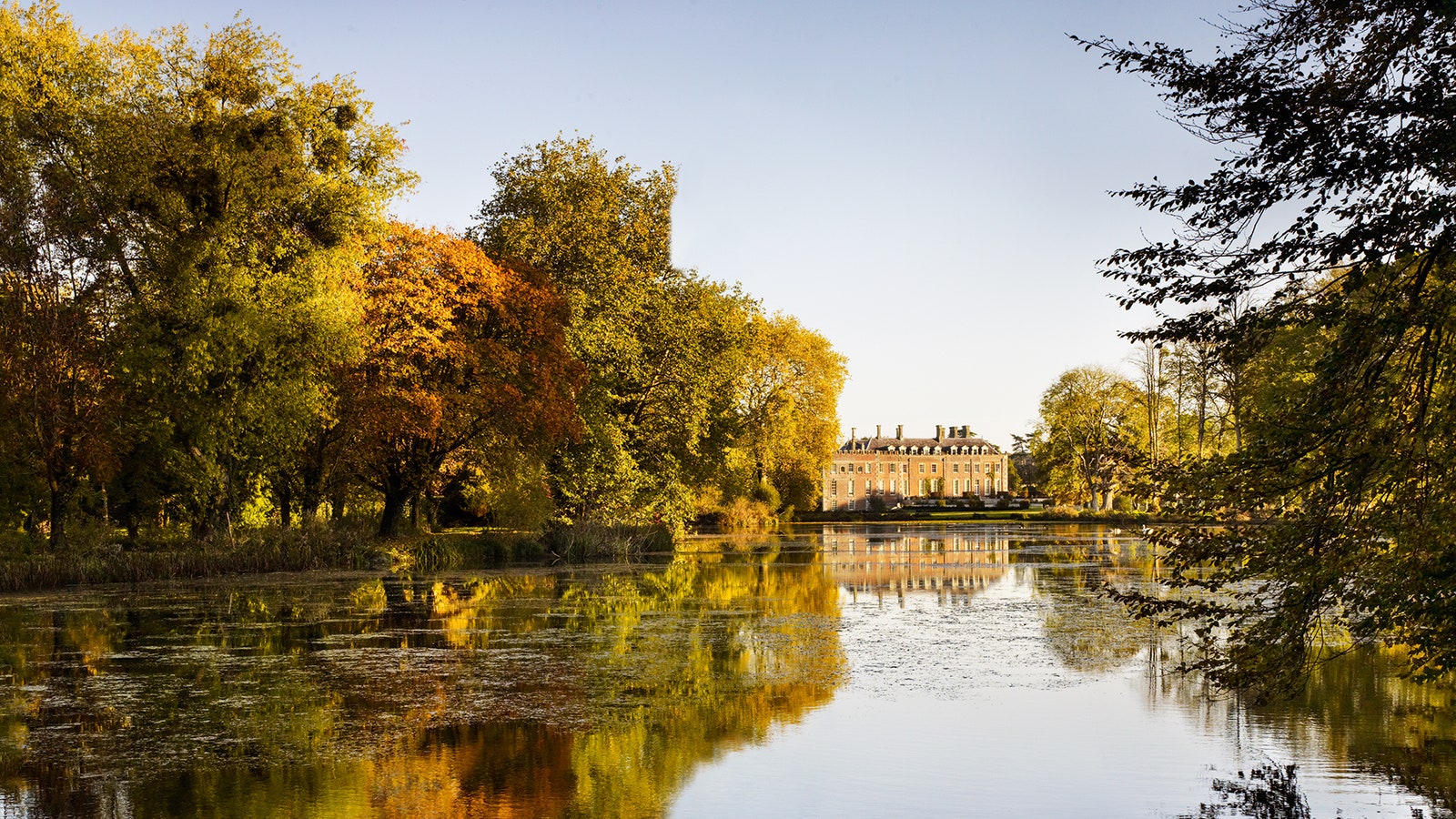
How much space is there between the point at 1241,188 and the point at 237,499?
27.7 meters

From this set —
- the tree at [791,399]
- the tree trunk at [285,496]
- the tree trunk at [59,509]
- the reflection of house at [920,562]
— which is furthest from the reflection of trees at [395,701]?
the tree at [791,399]

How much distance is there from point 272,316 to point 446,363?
6061 mm

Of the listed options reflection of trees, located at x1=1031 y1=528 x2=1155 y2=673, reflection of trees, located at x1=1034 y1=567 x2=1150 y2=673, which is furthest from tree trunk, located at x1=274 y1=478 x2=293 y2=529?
reflection of trees, located at x1=1034 y1=567 x2=1150 y2=673

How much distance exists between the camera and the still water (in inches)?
317

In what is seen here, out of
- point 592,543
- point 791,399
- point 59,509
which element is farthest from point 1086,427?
point 59,509

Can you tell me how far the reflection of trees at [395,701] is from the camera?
26.8 feet

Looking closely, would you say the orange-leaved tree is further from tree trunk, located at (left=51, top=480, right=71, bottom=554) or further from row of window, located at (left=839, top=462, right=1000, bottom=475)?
row of window, located at (left=839, top=462, right=1000, bottom=475)

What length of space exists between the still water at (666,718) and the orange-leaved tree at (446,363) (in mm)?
11916

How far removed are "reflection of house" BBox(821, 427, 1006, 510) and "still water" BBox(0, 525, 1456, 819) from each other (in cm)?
11697

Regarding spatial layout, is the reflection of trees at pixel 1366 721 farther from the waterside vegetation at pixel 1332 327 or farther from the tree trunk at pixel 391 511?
the tree trunk at pixel 391 511

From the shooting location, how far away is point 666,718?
10703 millimetres

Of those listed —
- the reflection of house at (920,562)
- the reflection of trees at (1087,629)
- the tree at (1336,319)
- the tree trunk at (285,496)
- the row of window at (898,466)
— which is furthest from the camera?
the row of window at (898,466)

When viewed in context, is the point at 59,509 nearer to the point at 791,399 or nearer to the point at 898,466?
the point at 791,399

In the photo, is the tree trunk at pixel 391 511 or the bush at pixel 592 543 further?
the bush at pixel 592 543
